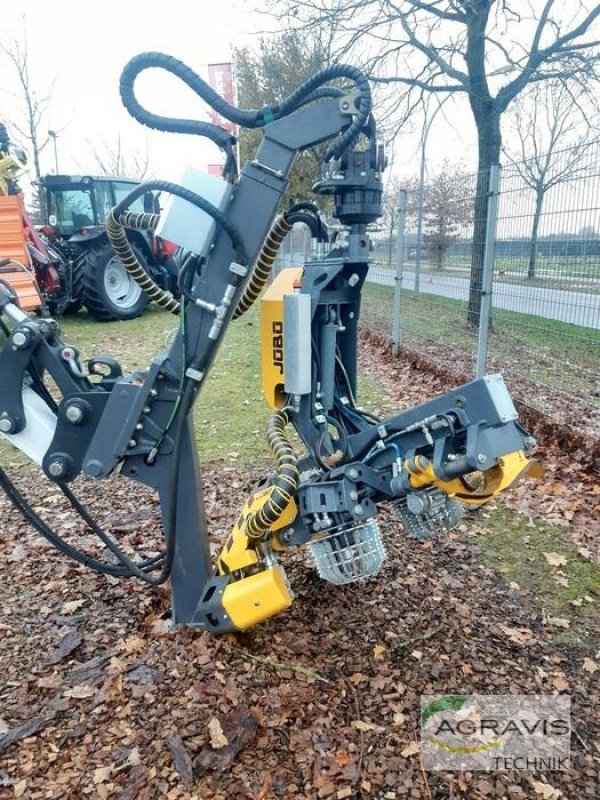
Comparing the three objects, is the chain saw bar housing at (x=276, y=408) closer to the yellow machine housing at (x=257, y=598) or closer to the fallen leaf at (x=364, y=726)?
the yellow machine housing at (x=257, y=598)

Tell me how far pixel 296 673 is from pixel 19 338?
1772 mm

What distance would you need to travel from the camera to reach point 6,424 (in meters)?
2.49

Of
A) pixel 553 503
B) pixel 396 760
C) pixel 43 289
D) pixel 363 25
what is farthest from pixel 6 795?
pixel 363 25

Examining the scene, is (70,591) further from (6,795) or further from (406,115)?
(406,115)

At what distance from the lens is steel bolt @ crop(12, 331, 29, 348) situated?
243 cm

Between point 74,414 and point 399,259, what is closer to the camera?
point 74,414

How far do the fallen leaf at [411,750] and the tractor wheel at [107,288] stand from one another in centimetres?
982

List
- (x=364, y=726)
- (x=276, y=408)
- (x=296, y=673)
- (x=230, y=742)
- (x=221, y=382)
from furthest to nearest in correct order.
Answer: (x=221, y=382)
(x=276, y=408)
(x=296, y=673)
(x=364, y=726)
(x=230, y=742)

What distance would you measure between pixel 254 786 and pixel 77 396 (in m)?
A: 1.57

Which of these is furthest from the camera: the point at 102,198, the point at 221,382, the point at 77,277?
the point at 102,198

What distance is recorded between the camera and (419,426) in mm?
2365

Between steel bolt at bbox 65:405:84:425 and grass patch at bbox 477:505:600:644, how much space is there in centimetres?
240

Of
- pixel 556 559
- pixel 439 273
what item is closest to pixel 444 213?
pixel 439 273

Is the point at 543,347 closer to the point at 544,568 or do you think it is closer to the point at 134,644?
the point at 544,568
